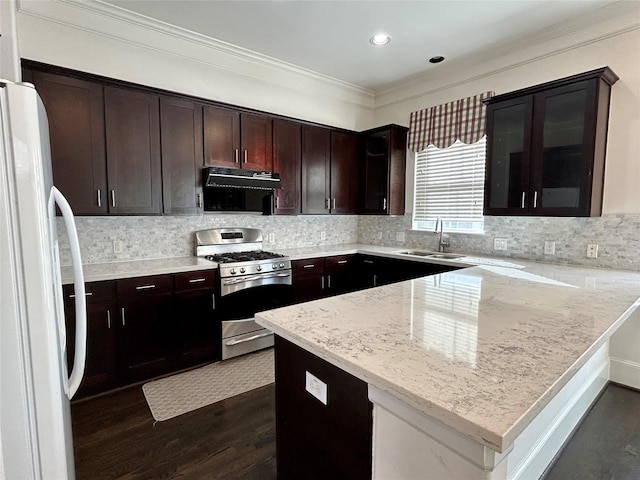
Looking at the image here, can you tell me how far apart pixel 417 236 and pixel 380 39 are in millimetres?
2151

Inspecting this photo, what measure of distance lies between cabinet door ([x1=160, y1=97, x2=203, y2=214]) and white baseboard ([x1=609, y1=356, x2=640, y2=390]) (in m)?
3.71

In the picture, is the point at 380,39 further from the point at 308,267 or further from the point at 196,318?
the point at 196,318

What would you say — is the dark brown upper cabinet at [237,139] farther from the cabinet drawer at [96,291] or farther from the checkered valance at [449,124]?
the checkered valance at [449,124]

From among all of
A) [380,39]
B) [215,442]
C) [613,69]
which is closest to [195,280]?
[215,442]

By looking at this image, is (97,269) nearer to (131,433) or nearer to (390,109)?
(131,433)

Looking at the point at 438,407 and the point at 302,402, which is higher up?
the point at 438,407

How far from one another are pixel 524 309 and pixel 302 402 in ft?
3.40

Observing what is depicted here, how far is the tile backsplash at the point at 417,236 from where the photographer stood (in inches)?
105

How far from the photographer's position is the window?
355 centimetres

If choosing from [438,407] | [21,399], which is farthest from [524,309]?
[21,399]

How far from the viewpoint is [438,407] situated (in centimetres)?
76

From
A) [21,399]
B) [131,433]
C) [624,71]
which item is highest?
[624,71]

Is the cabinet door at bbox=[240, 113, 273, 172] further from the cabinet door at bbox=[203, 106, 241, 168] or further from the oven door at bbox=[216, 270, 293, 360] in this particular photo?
the oven door at bbox=[216, 270, 293, 360]

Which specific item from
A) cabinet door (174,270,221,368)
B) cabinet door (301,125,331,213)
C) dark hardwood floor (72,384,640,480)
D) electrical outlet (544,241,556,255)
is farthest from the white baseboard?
cabinet door (174,270,221,368)
